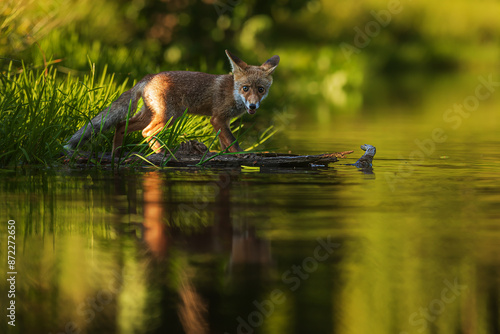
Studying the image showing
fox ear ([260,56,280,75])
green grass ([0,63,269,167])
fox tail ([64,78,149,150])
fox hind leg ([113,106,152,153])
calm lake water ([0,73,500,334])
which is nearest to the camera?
calm lake water ([0,73,500,334])

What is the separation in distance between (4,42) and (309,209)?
6686 mm

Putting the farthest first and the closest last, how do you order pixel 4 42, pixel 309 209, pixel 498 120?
pixel 498 120
pixel 4 42
pixel 309 209

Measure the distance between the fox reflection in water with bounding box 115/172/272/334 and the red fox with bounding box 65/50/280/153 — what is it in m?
2.34

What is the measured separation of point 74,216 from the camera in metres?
6.65

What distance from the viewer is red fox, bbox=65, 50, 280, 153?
10.3m

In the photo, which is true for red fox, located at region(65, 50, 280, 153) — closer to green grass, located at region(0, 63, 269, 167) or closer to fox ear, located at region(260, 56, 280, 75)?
fox ear, located at region(260, 56, 280, 75)

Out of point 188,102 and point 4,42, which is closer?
point 188,102

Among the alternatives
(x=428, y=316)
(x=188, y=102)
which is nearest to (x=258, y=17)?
(x=188, y=102)

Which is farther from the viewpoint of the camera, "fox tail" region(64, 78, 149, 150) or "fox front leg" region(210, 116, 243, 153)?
"fox front leg" region(210, 116, 243, 153)

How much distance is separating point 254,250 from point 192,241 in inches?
18.3

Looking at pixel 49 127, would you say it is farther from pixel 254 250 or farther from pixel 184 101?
pixel 254 250

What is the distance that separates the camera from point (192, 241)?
5734 mm

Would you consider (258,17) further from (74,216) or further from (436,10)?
(436,10)

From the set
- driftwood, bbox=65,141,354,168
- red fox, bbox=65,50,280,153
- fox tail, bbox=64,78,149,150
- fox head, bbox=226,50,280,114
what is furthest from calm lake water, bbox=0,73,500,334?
fox head, bbox=226,50,280,114
